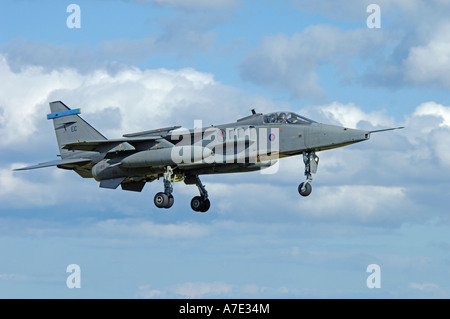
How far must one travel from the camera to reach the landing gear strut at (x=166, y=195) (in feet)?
134

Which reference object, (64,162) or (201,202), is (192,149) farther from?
(64,162)

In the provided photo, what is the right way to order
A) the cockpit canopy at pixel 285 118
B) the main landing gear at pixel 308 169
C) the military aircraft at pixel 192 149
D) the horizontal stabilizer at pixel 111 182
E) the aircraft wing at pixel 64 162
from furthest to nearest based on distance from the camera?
the aircraft wing at pixel 64 162
the horizontal stabilizer at pixel 111 182
the cockpit canopy at pixel 285 118
the military aircraft at pixel 192 149
the main landing gear at pixel 308 169

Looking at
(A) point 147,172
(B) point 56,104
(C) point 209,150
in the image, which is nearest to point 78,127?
(B) point 56,104

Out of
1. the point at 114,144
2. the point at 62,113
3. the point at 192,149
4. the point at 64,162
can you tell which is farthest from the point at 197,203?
the point at 62,113

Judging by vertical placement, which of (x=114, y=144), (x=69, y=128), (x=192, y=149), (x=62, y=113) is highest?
(x=62, y=113)

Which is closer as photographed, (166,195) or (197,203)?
(166,195)

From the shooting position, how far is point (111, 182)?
42594 millimetres

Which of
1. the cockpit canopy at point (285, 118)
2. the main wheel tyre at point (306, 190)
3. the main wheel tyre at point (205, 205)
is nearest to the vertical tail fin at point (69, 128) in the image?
the main wheel tyre at point (205, 205)

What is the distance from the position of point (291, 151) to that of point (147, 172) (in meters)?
7.66

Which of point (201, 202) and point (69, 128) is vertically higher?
point (69, 128)

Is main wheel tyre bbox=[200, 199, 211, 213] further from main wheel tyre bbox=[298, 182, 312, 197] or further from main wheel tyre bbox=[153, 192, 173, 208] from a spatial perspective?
main wheel tyre bbox=[298, 182, 312, 197]

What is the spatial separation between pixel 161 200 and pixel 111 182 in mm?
3223

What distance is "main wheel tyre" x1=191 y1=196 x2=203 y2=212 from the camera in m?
43.6

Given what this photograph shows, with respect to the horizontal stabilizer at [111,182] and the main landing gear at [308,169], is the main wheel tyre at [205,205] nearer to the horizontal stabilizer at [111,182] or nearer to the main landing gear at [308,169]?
the horizontal stabilizer at [111,182]
